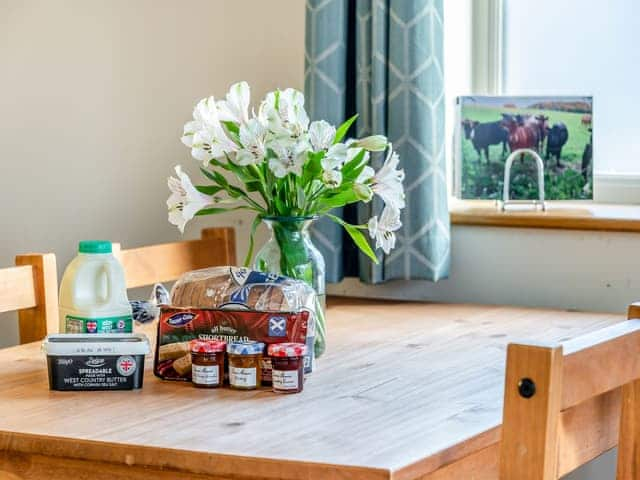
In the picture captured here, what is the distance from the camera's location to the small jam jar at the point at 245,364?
1.50 metres

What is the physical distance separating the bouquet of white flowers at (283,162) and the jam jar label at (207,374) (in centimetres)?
25

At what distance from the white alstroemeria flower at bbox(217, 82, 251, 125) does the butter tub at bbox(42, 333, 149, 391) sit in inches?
14.6

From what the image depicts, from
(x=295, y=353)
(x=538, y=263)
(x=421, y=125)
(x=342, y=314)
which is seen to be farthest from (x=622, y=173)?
(x=295, y=353)

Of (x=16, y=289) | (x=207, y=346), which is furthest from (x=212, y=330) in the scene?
(x=16, y=289)

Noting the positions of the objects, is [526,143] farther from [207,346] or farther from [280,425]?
[280,425]

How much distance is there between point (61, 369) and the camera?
58.9 inches

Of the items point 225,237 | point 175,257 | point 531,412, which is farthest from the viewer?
point 225,237

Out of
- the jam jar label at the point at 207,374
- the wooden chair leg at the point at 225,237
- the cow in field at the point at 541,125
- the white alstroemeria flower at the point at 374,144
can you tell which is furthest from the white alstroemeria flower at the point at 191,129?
the cow in field at the point at 541,125

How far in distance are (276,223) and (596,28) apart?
1084mm

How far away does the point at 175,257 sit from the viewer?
2240 mm

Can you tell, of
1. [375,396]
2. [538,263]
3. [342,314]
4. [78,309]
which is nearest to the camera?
[375,396]

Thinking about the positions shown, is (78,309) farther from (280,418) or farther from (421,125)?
(421,125)

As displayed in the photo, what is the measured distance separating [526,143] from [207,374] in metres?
1.11

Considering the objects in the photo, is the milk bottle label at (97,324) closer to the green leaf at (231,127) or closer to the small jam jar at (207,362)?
the small jam jar at (207,362)
